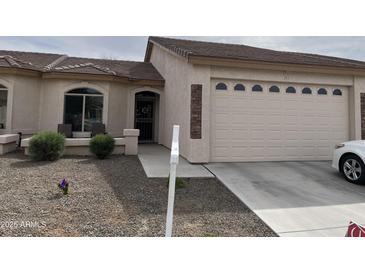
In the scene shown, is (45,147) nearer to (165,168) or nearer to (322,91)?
(165,168)

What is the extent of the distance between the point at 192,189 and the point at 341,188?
3.66 m

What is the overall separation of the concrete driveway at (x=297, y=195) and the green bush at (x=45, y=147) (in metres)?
5.01

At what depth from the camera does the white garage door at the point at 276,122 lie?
8.45 metres

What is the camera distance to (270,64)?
8.34m

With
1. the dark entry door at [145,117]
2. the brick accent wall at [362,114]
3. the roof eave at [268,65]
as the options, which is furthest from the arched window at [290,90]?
the dark entry door at [145,117]

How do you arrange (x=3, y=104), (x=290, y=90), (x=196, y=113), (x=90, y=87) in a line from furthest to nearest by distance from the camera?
(x=90, y=87) → (x=3, y=104) → (x=290, y=90) → (x=196, y=113)

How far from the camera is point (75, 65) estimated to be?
41.0ft

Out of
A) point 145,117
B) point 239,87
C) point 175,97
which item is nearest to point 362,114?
point 239,87

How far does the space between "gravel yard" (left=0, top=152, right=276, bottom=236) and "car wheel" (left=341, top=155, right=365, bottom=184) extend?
11.5 feet

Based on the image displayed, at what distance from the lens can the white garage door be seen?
845 cm

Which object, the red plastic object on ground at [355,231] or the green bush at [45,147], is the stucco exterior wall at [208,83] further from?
the red plastic object on ground at [355,231]

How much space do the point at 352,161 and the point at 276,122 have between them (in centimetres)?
276

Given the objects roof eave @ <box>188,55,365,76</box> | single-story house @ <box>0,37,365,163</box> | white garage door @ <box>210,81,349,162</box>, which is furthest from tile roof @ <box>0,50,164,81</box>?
white garage door @ <box>210,81,349,162</box>

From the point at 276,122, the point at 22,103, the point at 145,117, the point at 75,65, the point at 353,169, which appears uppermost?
the point at 75,65
